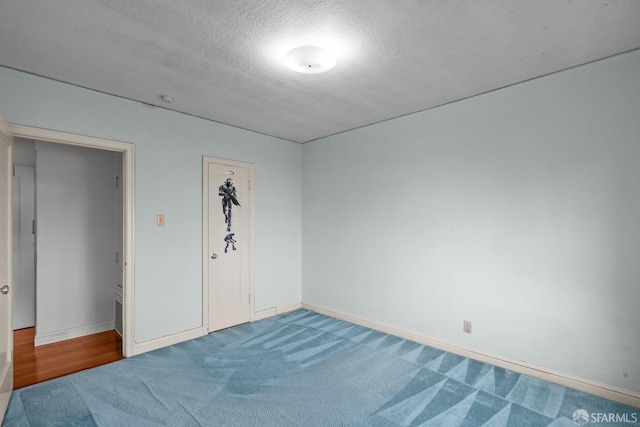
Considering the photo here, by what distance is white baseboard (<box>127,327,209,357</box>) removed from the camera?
3.27 meters

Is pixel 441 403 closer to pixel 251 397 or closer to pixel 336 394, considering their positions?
pixel 336 394

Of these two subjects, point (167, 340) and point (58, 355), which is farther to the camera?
point (167, 340)

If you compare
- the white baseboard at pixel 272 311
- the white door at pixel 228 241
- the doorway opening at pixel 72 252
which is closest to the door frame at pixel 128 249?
the doorway opening at pixel 72 252

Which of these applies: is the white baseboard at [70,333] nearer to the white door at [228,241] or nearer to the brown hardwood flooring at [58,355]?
the brown hardwood flooring at [58,355]

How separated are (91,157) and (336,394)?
3997mm

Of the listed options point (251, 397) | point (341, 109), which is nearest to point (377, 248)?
point (341, 109)

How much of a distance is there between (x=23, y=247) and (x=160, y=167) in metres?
2.46

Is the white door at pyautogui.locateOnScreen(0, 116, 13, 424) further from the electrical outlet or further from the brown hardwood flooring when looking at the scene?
the electrical outlet

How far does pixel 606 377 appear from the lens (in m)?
2.49

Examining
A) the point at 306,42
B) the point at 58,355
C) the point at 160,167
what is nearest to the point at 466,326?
the point at 306,42

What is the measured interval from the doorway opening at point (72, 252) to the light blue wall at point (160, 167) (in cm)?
16

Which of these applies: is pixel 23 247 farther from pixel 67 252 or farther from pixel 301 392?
pixel 301 392

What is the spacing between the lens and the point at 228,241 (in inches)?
161

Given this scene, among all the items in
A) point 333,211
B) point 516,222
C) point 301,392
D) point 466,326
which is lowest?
point 301,392
